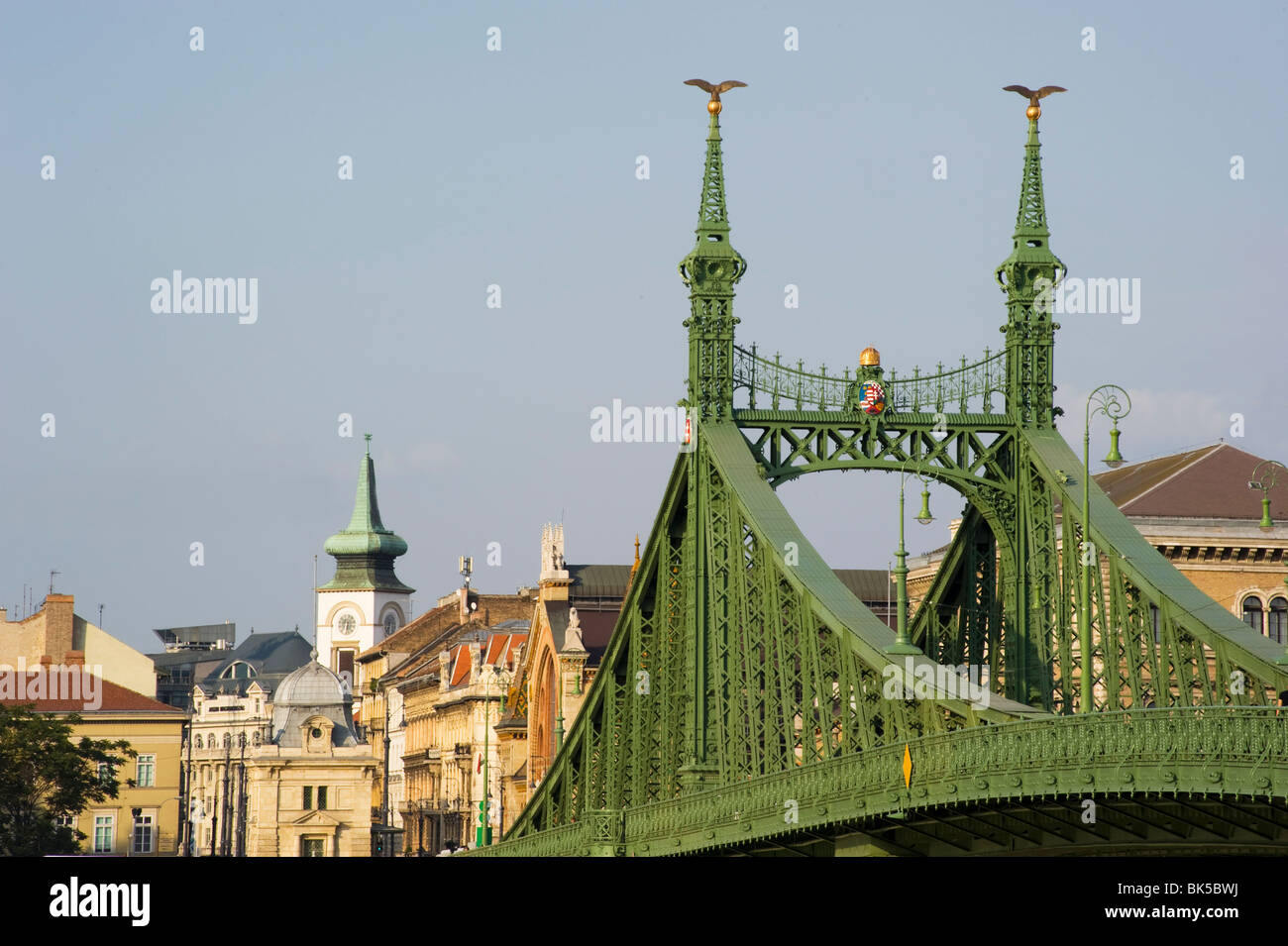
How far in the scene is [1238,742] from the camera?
35625 mm

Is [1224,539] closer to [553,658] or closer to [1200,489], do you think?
[1200,489]

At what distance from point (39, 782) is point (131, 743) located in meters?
29.8

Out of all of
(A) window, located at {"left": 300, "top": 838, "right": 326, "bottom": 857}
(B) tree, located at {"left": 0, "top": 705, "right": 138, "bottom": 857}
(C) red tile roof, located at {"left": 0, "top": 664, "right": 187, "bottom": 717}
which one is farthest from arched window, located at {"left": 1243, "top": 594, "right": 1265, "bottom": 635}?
(A) window, located at {"left": 300, "top": 838, "right": 326, "bottom": 857}

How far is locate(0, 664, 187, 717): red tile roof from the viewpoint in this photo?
4899 inches

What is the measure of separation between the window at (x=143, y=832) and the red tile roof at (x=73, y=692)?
5625 millimetres

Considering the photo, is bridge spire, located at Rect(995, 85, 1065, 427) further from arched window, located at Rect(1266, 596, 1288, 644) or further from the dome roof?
the dome roof

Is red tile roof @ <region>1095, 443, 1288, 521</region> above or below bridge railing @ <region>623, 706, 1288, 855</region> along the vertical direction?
above

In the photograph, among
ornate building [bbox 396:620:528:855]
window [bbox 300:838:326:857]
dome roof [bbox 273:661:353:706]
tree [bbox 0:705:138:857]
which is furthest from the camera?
dome roof [bbox 273:661:353:706]

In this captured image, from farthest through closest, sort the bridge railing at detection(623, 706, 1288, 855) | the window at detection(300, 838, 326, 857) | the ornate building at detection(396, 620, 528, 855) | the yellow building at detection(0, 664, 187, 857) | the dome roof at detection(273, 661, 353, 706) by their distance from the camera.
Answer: the dome roof at detection(273, 661, 353, 706) < the ornate building at detection(396, 620, 528, 855) < the window at detection(300, 838, 326, 857) < the yellow building at detection(0, 664, 187, 857) < the bridge railing at detection(623, 706, 1288, 855)

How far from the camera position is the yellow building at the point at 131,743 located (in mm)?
124375

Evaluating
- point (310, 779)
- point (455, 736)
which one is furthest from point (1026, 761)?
point (455, 736)

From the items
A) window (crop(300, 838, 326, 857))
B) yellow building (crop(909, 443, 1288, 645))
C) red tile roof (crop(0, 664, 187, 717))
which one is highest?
yellow building (crop(909, 443, 1288, 645))
